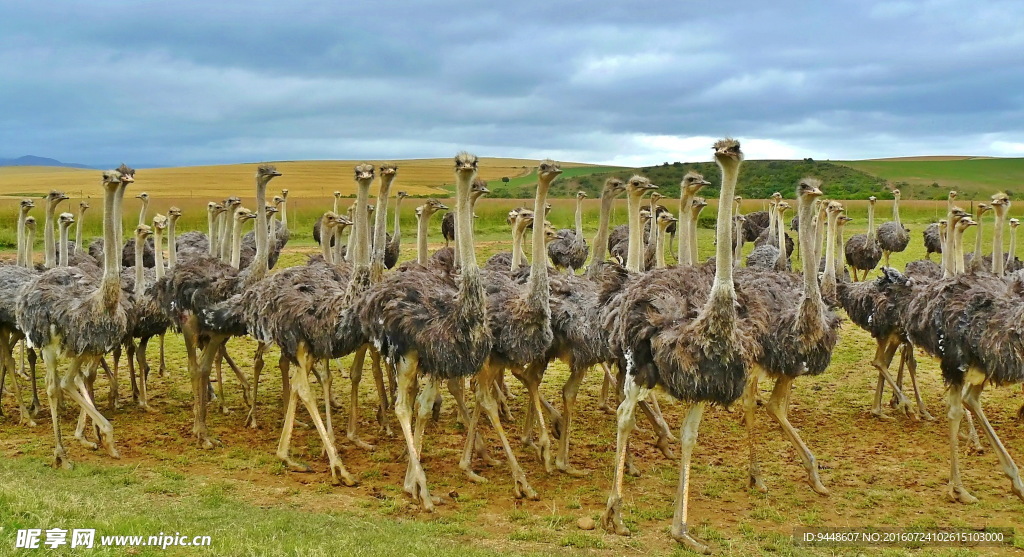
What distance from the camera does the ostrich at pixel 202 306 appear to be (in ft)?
29.7

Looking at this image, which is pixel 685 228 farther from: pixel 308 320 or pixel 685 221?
pixel 308 320

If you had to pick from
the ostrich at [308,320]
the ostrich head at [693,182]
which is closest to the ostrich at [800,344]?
the ostrich head at [693,182]

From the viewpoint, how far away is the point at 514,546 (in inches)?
254

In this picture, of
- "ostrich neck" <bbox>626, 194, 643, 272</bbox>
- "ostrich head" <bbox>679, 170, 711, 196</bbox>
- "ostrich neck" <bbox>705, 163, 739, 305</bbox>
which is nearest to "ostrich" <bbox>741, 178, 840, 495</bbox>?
"ostrich head" <bbox>679, 170, 711, 196</bbox>

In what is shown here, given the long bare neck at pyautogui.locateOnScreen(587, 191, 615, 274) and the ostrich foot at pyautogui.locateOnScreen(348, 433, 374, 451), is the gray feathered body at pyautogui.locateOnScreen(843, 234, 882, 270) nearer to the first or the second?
the long bare neck at pyautogui.locateOnScreen(587, 191, 615, 274)

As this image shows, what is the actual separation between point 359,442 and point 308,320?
1.60 m

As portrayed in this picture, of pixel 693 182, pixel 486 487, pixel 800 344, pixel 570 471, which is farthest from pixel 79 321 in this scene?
pixel 800 344

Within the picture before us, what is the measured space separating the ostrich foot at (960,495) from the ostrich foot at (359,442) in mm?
5161

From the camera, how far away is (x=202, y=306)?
917 cm

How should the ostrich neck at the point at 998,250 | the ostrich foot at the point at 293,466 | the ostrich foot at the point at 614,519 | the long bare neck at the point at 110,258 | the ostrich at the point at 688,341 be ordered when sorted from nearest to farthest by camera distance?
the ostrich at the point at 688,341 → the ostrich foot at the point at 614,519 → the ostrich foot at the point at 293,466 → the long bare neck at the point at 110,258 → the ostrich neck at the point at 998,250

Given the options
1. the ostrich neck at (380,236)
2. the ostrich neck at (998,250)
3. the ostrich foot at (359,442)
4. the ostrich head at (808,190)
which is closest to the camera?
the ostrich head at (808,190)

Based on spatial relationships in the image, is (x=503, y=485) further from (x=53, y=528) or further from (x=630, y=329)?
(x=53, y=528)

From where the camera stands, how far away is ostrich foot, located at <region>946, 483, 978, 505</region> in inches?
291

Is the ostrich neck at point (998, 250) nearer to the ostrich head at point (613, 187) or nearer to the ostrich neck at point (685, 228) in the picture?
the ostrich neck at point (685, 228)
